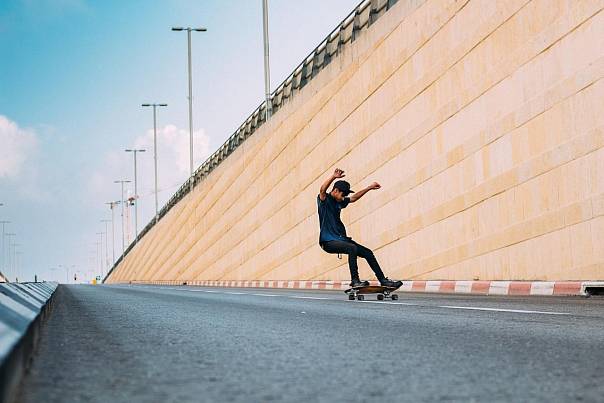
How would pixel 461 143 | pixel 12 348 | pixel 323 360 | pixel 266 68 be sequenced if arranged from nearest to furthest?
pixel 12 348, pixel 323 360, pixel 461 143, pixel 266 68

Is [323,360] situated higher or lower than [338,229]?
lower

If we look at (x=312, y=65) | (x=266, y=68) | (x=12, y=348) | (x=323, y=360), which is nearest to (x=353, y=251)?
(x=323, y=360)

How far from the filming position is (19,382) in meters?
4.21

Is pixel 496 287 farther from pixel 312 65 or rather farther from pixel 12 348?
pixel 312 65

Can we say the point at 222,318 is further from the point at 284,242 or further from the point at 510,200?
the point at 284,242

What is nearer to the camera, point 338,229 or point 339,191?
point 339,191

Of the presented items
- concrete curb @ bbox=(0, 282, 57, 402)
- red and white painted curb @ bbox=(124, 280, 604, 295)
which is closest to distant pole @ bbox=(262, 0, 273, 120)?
red and white painted curb @ bbox=(124, 280, 604, 295)

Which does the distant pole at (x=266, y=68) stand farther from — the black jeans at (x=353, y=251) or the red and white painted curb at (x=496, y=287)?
the black jeans at (x=353, y=251)

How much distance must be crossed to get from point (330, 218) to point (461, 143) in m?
7.71

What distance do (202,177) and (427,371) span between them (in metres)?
55.3

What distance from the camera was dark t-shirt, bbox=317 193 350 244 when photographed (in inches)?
548

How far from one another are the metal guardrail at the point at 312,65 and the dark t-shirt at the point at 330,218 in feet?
44.2

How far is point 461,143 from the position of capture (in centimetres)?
2086

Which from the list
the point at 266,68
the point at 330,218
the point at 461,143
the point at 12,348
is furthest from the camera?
the point at 266,68
